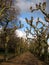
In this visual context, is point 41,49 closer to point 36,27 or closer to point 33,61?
point 36,27

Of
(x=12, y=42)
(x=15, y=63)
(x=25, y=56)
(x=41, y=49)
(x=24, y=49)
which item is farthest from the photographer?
(x=12, y=42)

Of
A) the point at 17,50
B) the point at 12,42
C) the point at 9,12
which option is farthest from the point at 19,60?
the point at 12,42

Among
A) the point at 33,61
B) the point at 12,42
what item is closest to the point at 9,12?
the point at 33,61

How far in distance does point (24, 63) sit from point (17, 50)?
17487 millimetres

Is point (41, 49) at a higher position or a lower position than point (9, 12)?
lower

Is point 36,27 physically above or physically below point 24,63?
above

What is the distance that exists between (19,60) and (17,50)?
16312mm

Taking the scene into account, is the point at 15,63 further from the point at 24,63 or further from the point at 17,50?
the point at 17,50

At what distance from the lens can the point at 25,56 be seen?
30.9 metres

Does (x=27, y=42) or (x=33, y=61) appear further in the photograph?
(x=27, y=42)

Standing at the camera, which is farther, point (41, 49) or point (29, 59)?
point (41, 49)

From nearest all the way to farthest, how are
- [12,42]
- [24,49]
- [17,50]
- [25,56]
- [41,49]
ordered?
[25,56] → [41,49] → [17,50] → [24,49] → [12,42]

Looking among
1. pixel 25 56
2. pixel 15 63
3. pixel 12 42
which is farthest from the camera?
pixel 12 42

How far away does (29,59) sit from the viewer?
2919 cm
